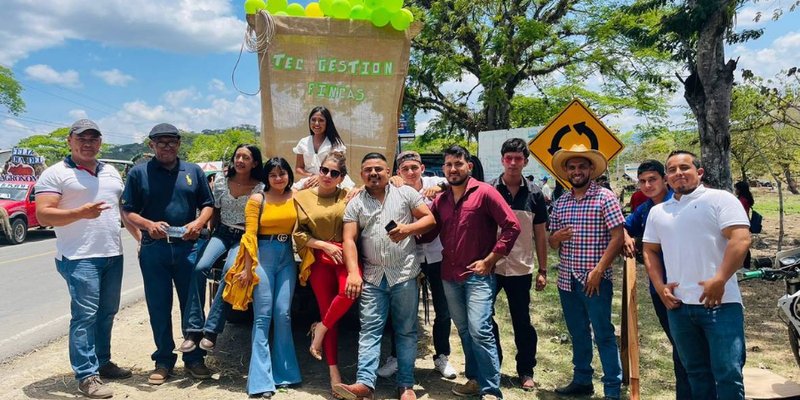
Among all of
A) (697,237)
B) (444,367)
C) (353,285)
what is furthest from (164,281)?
(697,237)

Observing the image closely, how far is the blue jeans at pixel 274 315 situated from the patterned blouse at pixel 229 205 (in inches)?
14.9

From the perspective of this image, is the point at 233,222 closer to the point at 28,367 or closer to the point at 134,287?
the point at 28,367

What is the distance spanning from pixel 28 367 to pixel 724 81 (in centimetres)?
945

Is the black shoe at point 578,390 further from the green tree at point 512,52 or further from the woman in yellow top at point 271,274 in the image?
the green tree at point 512,52

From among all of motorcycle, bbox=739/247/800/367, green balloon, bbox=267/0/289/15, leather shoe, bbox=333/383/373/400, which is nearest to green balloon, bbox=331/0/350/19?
green balloon, bbox=267/0/289/15

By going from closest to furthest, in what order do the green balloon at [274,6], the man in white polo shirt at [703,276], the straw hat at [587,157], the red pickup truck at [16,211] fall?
1. the man in white polo shirt at [703,276]
2. the straw hat at [587,157]
3. the green balloon at [274,6]
4. the red pickup truck at [16,211]

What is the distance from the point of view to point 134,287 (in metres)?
8.26

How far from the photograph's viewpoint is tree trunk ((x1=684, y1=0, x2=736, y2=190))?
7949 mm

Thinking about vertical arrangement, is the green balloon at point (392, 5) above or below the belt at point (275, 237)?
above

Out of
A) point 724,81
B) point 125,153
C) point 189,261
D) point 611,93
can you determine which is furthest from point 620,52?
point 125,153

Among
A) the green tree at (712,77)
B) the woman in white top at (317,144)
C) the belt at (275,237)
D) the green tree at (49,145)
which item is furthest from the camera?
the green tree at (49,145)

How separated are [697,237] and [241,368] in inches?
146

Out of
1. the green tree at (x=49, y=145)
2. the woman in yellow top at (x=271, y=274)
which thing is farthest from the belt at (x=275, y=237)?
the green tree at (x=49, y=145)

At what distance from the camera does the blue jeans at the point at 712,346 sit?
9.95 feet
